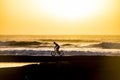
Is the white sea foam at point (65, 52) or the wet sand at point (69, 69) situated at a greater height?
the white sea foam at point (65, 52)

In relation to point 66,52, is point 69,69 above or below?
below

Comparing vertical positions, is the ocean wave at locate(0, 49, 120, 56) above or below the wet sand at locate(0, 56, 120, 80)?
above

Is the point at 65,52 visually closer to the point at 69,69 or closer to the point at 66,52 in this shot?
the point at 66,52

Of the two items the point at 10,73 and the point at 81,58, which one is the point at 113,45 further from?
the point at 10,73

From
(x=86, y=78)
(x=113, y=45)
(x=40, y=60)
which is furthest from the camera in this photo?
(x=113, y=45)

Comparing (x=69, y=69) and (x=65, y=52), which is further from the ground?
(x=65, y=52)

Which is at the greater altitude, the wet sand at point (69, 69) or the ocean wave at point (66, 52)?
the ocean wave at point (66, 52)

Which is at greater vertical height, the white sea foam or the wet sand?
the white sea foam

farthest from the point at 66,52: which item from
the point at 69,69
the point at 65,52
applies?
the point at 69,69

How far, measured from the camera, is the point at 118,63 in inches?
57.7

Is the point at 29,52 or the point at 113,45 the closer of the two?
the point at 29,52

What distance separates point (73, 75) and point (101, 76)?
0.20m

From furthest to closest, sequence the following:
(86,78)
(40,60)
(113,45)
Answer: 1. (113,45)
2. (40,60)
3. (86,78)

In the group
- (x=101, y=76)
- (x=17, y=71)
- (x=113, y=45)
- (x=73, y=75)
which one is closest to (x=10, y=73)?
(x=17, y=71)
